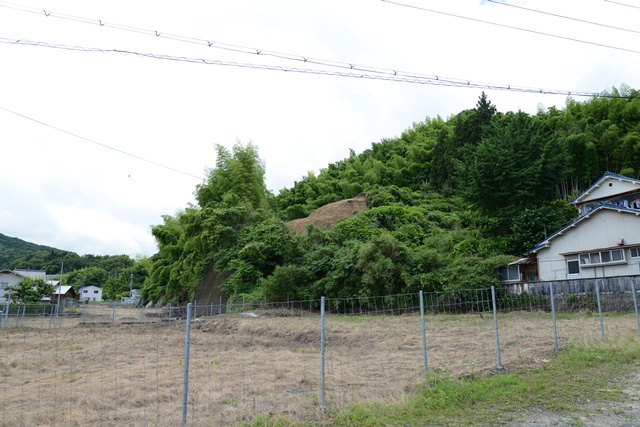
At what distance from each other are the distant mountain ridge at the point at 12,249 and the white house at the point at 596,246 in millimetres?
90809

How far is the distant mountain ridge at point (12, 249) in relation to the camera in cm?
8288

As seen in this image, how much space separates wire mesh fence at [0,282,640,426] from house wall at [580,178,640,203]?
8.11m

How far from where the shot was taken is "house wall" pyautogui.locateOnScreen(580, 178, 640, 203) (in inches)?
807

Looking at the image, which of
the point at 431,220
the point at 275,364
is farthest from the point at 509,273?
the point at 275,364

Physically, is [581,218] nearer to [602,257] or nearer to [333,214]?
[602,257]

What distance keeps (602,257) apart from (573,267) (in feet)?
4.26

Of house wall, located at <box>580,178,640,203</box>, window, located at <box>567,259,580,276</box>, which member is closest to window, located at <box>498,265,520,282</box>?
window, located at <box>567,259,580,276</box>

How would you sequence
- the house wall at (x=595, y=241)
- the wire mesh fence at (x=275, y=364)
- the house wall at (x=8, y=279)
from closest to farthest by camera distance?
the wire mesh fence at (x=275, y=364) → the house wall at (x=595, y=241) → the house wall at (x=8, y=279)

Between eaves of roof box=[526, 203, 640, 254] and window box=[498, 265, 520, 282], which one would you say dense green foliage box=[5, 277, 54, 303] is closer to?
window box=[498, 265, 520, 282]

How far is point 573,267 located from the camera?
60.4 feet

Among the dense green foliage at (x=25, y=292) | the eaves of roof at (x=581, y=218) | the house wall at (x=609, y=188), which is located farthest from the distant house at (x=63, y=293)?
the house wall at (x=609, y=188)

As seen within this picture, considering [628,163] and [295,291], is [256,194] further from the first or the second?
[628,163]

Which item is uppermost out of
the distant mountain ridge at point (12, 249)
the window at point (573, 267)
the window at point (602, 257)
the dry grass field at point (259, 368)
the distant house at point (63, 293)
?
the distant mountain ridge at point (12, 249)

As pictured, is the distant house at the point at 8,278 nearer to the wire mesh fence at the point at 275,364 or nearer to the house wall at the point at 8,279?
the house wall at the point at 8,279
